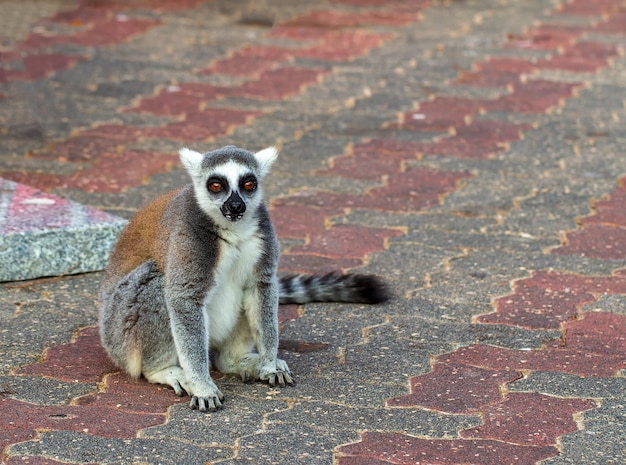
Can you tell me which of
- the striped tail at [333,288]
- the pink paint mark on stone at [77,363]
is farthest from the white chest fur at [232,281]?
the striped tail at [333,288]

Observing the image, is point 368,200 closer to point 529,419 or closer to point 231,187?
point 231,187

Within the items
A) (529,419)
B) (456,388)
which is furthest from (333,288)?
(529,419)

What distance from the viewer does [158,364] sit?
13.8 ft

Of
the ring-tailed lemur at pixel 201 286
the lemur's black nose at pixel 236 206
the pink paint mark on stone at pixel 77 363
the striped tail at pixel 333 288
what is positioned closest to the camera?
the lemur's black nose at pixel 236 206

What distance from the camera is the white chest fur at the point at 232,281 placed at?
4109 mm

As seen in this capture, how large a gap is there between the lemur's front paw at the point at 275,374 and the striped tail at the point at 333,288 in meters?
0.74

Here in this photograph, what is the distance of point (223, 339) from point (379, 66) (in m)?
5.59

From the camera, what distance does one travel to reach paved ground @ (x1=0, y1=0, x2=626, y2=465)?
380cm

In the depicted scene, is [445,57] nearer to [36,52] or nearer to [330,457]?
[36,52]

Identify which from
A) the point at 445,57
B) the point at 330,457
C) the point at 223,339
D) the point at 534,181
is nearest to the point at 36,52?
the point at 445,57

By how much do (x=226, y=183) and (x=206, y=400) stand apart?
787 mm

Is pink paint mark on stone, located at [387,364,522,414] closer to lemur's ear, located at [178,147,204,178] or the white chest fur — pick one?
the white chest fur

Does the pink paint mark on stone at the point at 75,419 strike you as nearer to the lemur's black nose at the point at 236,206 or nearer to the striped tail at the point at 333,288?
the lemur's black nose at the point at 236,206

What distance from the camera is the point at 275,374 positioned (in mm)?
4211
